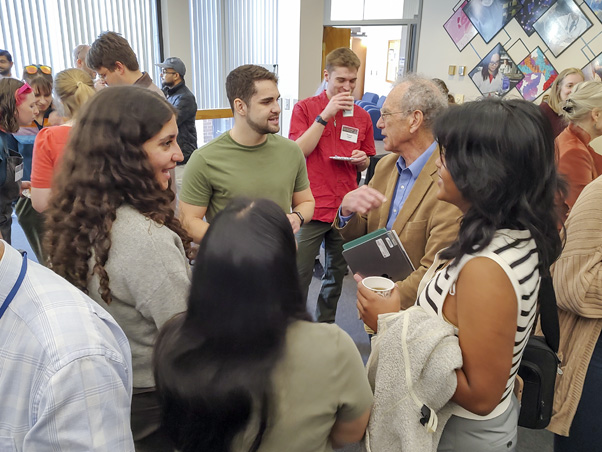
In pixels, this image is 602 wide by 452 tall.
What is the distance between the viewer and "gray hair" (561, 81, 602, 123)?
2270 millimetres

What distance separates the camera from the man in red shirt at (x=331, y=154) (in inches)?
112

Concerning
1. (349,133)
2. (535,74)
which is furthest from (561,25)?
(349,133)

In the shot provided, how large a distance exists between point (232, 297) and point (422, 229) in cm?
111

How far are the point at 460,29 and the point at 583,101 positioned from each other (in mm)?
3736

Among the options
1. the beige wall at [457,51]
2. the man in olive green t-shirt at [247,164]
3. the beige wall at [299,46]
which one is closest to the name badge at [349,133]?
the man in olive green t-shirt at [247,164]

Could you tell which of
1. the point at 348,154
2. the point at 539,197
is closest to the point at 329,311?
the point at 348,154

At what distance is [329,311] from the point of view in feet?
9.96

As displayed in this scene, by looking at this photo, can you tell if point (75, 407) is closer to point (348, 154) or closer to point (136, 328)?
point (136, 328)

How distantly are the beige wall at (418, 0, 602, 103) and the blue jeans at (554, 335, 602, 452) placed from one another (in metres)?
4.56

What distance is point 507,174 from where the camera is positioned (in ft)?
3.30

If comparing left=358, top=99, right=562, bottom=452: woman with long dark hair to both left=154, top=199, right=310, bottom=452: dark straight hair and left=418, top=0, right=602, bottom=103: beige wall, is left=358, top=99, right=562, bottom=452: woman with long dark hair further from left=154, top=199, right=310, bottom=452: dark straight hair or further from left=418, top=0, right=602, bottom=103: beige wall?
left=418, top=0, right=602, bottom=103: beige wall

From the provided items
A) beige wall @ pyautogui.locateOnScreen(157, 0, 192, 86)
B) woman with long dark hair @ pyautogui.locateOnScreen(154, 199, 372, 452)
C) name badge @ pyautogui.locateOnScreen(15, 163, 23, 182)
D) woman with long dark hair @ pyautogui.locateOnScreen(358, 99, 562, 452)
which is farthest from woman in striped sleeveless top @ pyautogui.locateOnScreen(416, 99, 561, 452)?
beige wall @ pyautogui.locateOnScreen(157, 0, 192, 86)

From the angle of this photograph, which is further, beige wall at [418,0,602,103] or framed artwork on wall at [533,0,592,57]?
beige wall at [418,0,602,103]

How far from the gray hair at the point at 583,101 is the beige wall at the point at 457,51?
305 centimetres
